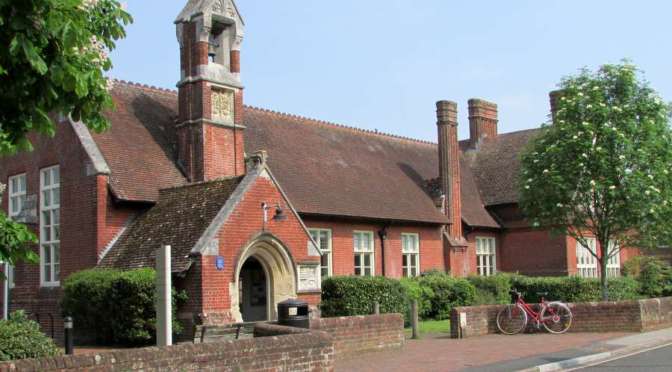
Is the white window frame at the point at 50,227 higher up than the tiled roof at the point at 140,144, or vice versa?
the tiled roof at the point at 140,144

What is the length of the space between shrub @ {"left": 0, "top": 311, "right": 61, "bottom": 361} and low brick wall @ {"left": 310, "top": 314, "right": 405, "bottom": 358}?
5547 millimetres

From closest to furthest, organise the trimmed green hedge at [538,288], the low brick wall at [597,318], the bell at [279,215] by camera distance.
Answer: the bell at [279,215]
the low brick wall at [597,318]
the trimmed green hedge at [538,288]

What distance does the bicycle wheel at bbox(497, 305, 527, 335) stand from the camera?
22.2 metres

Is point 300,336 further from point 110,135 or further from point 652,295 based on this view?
point 652,295

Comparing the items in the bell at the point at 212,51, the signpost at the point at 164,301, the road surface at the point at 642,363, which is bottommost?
the road surface at the point at 642,363

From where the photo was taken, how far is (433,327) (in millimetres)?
25312

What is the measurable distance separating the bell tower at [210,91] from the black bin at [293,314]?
9126 mm

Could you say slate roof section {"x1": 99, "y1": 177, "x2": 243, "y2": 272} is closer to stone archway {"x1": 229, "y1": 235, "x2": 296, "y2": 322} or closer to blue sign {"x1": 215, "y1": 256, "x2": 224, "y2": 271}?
blue sign {"x1": 215, "y1": 256, "x2": 224, "y2": 271}

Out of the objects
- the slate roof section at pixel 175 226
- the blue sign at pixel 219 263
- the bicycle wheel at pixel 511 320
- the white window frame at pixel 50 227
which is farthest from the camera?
the white window frame at pixel 50 227

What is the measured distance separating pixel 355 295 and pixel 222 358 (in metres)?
Answer: 13.8

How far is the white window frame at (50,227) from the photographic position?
23.7 meters

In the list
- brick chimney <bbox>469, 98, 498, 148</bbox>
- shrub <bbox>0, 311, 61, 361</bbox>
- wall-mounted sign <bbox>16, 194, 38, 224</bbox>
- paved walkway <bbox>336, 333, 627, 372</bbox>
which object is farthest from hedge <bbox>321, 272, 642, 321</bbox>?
shrub <bbox>0, 311, 61, 361</bbox>

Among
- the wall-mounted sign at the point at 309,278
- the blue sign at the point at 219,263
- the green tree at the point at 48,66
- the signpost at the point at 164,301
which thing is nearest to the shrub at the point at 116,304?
the blue sign at the point at 219,263

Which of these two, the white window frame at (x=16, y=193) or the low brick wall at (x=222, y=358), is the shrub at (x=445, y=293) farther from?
the low brick wall at (x=222, y=358)
